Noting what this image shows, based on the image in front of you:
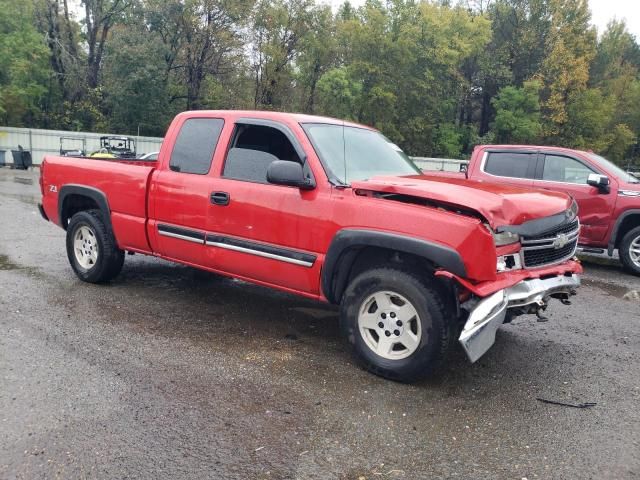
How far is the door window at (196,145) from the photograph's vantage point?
5090 mm

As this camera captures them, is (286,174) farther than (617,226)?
No

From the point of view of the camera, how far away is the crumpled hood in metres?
3.62

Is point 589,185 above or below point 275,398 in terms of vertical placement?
above

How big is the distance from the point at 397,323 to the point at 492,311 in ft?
2.41

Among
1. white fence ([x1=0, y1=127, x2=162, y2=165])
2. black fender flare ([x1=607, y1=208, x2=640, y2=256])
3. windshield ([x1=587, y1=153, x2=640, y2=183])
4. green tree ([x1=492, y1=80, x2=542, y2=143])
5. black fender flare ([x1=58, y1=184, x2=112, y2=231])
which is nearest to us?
black fender flare ([x1=58, y1=184, x2=112, y2=231])

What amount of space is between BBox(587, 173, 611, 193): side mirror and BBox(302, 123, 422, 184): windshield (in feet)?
14.4

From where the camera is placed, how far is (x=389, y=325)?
3961 millimetres

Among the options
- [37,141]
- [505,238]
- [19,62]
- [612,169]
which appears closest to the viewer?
[505,238]

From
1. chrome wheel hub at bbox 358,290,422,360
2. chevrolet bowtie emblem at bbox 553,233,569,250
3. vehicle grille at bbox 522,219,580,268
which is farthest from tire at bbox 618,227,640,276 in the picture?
chrome wheel hub at bbox 358,290,422,360

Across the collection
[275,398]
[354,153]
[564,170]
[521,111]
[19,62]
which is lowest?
[275,398]

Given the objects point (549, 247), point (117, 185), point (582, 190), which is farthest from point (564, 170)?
point (117, 185)

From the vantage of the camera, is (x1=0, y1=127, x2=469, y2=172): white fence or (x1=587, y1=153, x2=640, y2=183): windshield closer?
(x1=587, y1=153, x2=640, y2=183): windshield

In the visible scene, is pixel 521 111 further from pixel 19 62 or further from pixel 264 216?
pixel 264 216

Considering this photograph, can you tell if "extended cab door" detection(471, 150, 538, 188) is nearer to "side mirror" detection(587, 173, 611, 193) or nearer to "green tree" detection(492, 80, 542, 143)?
"side mirror" detection(587, 173, 611, 193)
